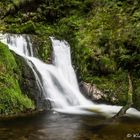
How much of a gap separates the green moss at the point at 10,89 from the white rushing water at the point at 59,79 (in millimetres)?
918

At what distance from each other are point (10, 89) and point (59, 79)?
9.39 feet

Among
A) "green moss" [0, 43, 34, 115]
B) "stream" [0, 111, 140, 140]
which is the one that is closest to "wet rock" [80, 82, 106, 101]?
"stream" [0, 111, 140, 140]

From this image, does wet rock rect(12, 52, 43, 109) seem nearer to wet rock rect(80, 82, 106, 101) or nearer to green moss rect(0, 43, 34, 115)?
green moss rect(0, 43, 34, 115)

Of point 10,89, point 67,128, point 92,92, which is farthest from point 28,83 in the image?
point 67,128

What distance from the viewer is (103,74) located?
15.8 metres

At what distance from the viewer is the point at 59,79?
14867mm

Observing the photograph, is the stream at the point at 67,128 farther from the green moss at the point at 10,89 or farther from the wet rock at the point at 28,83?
the wet rock at the point at 28,83

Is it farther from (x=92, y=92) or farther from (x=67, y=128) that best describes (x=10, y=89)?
(x=92, y=92)

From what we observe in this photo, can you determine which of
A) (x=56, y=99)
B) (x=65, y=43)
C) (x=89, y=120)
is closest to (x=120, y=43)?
(x=65, y=43)

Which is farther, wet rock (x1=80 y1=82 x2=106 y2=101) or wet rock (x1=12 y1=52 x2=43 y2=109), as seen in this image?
wet rock (x1=80 y1=82 x2=106 y2=101)

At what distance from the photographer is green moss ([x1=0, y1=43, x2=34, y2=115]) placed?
11913 millimetres

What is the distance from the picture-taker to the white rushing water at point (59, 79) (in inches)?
527

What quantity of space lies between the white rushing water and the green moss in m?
0.92

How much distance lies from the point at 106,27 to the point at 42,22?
3803 mm
